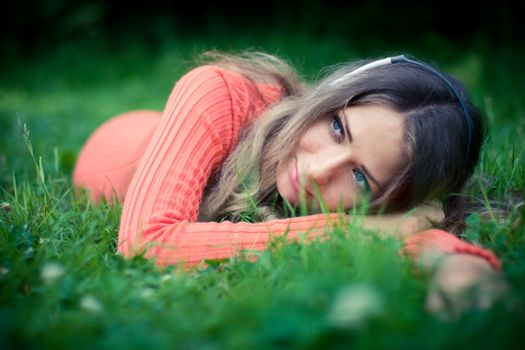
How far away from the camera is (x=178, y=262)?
197 cm

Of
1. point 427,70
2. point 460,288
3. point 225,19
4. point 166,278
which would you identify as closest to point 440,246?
point 460,288

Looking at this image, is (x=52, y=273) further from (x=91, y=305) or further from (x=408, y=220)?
(x=408, y=220)

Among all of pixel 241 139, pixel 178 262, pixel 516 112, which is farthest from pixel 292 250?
pixel 516 112

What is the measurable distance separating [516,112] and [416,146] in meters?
3.35

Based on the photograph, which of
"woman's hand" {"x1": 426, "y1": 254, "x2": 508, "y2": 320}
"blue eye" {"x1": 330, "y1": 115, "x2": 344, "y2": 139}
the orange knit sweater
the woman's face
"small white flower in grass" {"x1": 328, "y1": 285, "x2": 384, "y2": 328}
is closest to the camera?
"small white flower in grass" {"x1": 328, "y1": 285, "x2": 384, "y2": 328}

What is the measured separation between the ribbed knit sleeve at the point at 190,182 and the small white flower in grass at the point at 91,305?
0.45 metres

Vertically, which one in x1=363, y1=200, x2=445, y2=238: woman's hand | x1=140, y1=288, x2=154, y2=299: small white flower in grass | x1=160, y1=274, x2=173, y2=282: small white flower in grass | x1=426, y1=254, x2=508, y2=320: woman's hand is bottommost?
x1=363, y1=200, x2=445, y2=238: woman's hand

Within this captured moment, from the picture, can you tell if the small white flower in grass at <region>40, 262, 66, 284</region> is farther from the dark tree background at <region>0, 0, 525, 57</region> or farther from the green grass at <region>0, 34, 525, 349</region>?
the dark tree background at <region>0, 0, 525, 57</region>

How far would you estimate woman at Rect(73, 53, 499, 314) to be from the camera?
205 cm

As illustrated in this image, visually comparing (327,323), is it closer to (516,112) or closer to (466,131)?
(466,131)

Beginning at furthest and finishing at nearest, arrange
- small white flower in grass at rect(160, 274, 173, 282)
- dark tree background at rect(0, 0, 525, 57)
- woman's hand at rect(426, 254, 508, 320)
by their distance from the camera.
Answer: dark tree background at rect(0, 0, 525, 57) < small white flower in grass at rect(160, 274, 173, 282) < woman's hand at rect(426, 254, 508, 320)

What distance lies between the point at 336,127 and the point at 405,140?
0.30m

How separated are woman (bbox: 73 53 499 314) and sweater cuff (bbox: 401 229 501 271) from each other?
1 cm

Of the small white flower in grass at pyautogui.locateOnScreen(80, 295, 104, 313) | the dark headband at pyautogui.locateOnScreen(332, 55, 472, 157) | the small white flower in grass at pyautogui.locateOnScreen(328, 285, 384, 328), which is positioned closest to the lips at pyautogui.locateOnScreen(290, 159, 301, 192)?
the dark headband at pyautogui.locateOnScreen(332, 55, 472, 157)
